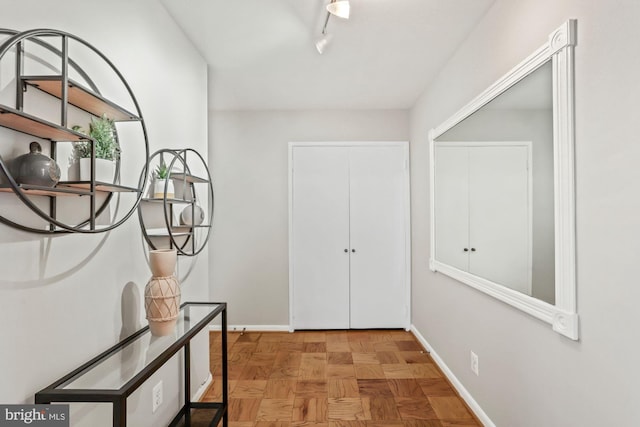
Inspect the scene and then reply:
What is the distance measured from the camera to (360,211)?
14.3ft

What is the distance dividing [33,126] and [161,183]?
925mm

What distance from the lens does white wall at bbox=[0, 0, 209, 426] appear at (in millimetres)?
1144

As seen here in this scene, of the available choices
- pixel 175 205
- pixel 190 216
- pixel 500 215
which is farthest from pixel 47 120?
pixel 500 215

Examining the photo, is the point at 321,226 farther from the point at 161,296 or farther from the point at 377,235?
the point at 161,296

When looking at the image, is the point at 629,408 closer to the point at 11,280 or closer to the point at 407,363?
the point at 11,280

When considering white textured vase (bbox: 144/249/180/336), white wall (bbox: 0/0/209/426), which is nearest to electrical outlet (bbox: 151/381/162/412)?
white wall (bbox: 0/0/209/426)

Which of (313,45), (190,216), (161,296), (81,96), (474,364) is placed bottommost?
(474,364)

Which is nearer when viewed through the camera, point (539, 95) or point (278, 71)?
point (539, 95)

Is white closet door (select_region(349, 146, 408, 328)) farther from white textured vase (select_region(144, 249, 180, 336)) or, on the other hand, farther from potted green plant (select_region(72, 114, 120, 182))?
potted green plant (select_region(72, 114, 120, 182))

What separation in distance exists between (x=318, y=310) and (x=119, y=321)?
287cm

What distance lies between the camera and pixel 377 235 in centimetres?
437

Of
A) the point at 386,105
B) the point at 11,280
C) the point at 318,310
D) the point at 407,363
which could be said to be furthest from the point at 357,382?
the point at 386,105

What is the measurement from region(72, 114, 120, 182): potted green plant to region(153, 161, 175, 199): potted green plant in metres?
0.45

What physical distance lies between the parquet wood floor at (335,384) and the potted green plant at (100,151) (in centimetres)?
182
